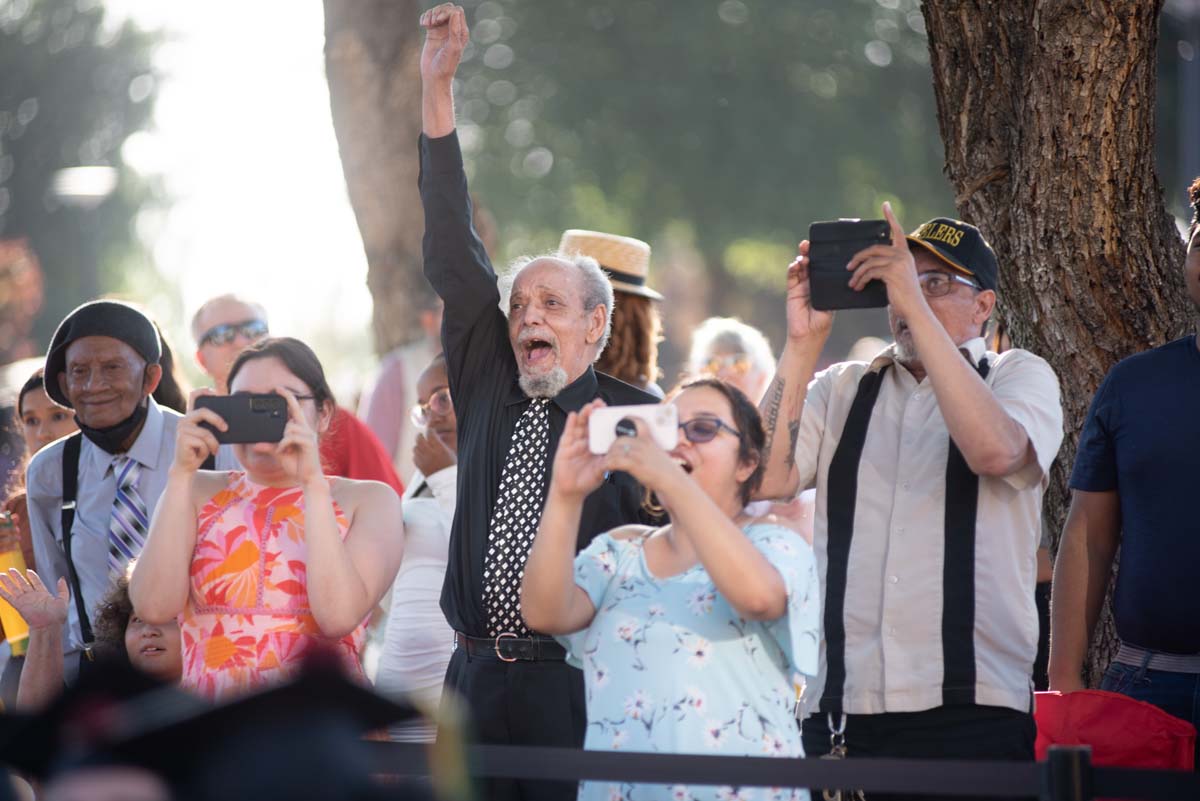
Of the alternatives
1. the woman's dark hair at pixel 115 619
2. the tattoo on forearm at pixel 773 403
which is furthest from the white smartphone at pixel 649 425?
the woman's dark hair at pixel 115 619

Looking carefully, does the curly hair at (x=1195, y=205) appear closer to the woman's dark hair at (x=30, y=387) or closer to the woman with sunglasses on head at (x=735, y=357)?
the woman with sunglasses on head at (x=735, y=357)

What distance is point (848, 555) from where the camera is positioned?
13.2 ft

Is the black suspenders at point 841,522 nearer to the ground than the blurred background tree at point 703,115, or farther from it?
nearer to the ground

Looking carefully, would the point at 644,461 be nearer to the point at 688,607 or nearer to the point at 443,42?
the point at 688,607

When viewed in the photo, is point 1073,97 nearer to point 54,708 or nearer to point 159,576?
point 159,576

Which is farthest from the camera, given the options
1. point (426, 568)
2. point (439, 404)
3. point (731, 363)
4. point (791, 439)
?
point (731, 363)

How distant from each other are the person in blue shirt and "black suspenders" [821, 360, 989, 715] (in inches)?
16.3

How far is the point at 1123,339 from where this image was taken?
4.87m

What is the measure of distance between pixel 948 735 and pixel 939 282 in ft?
3.89

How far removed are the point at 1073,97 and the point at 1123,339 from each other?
0.77 m

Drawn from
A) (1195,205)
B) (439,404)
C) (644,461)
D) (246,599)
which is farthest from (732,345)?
(644,461)

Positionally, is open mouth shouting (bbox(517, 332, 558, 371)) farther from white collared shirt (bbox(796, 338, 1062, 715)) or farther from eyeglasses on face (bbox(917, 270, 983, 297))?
eyeglasses on face (bbox(917, 270, 983, 297))

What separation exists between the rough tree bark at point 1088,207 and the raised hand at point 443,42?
181 centimetres

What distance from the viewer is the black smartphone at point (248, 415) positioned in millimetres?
4090
